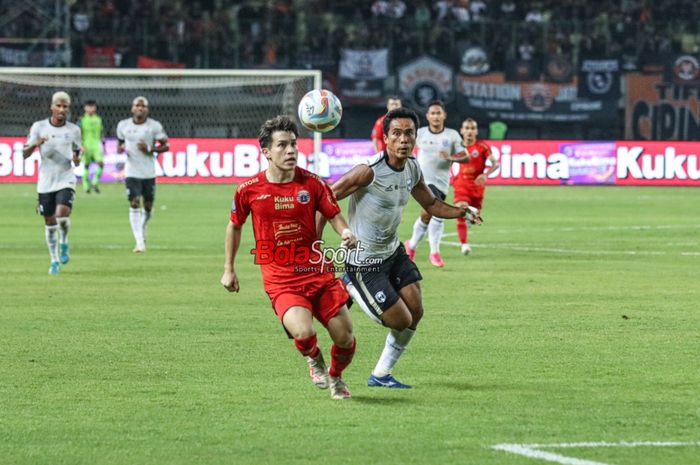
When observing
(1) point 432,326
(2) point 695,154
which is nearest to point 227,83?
(2) point 695,154

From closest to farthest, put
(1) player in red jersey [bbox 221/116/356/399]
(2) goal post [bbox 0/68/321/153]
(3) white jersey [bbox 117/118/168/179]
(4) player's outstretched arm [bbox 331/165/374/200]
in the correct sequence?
(1) player in red jersey [bbox 221/116/356/399]
(4) player's outstretched arm [bbox 331/165/374/200]
(3) white jersey [bbox 117/118/168/179]
(2) goal post [bbox 0/68/321/153]

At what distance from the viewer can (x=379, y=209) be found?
9.82m

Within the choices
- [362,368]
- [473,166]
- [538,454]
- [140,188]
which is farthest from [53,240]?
[538,454]

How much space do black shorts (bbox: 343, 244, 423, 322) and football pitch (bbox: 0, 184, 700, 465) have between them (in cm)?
62

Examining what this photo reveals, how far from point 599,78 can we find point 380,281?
119ft

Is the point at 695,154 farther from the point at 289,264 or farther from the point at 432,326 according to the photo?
the point at 289,264

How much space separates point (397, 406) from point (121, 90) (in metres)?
35.9

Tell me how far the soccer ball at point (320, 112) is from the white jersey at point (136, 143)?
12240 mm

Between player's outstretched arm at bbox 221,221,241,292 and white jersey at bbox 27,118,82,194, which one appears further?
white jersey at bbox 27,118,82,194

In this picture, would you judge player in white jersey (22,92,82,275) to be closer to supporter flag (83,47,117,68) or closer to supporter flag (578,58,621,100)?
supporter flag (83,47,117,68)

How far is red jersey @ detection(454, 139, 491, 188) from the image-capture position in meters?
21.6

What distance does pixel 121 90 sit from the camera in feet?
143

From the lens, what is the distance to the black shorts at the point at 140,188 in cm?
2244

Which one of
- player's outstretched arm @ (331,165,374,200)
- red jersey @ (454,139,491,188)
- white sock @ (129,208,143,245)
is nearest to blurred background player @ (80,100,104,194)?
white sock @ (129,208,143,245)
